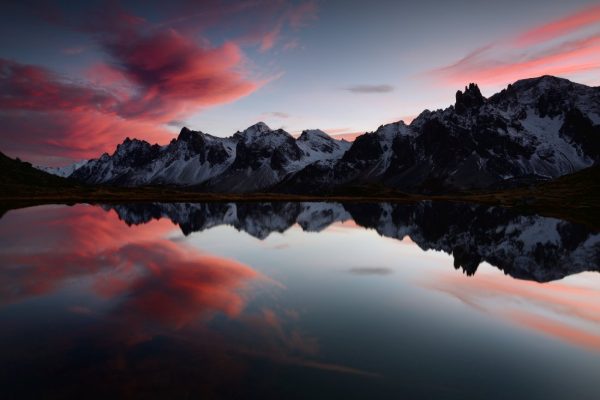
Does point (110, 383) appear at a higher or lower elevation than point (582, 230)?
higher

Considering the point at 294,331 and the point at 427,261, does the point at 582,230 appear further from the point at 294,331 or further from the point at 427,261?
the point at 294,331

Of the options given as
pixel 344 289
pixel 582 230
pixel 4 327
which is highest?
pixel 4 327

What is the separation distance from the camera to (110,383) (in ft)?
53.6

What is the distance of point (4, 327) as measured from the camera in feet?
73.8

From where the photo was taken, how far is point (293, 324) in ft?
76.9

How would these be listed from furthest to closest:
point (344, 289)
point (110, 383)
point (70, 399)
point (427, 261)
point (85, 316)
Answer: point (427, 261)
point (344, 289)
point (85, 316)
point (110, 383)
point (70, 399)

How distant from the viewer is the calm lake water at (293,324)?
16.7 meters

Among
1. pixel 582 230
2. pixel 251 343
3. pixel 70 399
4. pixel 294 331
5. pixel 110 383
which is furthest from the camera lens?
pixel 582 230

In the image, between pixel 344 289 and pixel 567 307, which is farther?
pixel 344 289

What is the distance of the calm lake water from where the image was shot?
16672mm

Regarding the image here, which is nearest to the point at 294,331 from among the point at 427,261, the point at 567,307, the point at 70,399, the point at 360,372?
the point at 360,372

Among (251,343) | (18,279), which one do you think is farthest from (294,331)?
(18,279)

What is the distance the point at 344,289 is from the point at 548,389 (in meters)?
16.9

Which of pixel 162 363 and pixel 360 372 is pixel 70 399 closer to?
pixel 162 363
